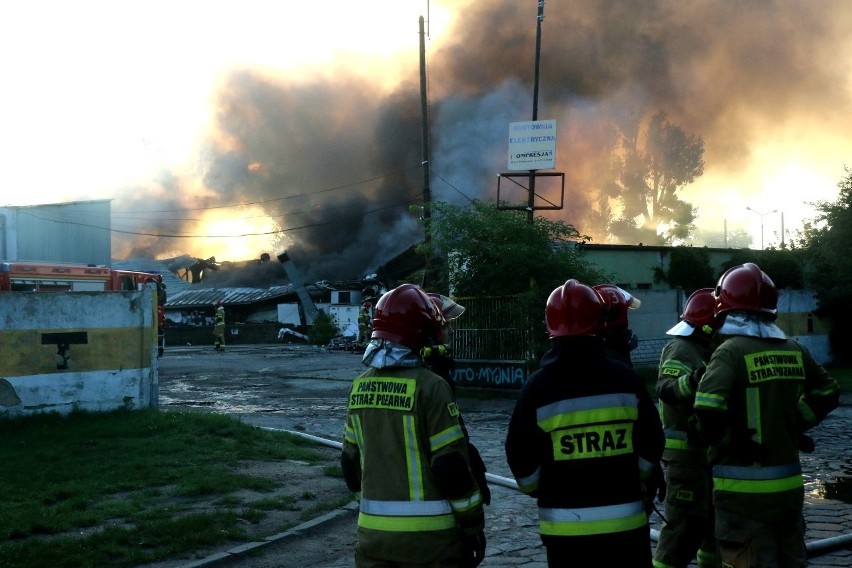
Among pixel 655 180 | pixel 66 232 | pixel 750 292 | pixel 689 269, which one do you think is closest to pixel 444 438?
pixel 750 292

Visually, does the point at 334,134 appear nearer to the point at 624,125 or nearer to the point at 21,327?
the point at 624,125

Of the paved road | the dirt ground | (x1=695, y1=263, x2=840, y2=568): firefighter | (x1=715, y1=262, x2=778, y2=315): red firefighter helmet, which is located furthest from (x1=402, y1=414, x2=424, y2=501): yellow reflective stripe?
the dirt ground

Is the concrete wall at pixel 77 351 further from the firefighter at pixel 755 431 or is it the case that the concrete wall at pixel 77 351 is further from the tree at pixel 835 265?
the tree at pixel 835 265

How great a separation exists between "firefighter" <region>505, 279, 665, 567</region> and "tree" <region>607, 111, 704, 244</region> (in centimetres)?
3860

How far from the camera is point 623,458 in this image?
3.34m

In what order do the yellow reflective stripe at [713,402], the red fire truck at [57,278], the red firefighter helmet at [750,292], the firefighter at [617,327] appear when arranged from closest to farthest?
the yellow reflective stripe at [713,402]
the red firefighter helmet at [750,292]
the firefighter at [617,327]
the red fire truck at [57,278]

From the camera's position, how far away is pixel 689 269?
27172 millimetres

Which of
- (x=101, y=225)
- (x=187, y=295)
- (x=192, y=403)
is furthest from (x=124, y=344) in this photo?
(x=187, y=295)

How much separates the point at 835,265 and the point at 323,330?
1918 cm

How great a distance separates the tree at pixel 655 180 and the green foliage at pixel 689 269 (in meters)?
14.4

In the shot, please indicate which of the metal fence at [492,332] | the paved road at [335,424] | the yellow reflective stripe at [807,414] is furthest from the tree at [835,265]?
the yellow reflective stripe at [807,414]

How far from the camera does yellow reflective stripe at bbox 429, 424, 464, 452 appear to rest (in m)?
3.31

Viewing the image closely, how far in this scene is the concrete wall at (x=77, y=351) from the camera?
10359mm

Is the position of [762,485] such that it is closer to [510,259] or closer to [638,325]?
[510,259]
